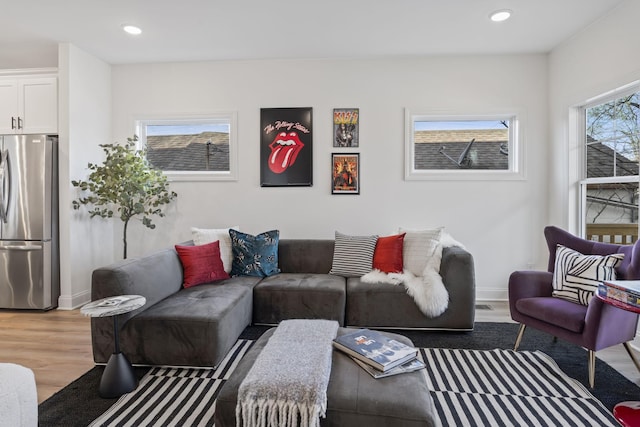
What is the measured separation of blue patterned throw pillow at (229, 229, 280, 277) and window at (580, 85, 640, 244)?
3177 mm

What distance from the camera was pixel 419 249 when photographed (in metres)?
3.24

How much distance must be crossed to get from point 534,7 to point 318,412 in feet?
11.4

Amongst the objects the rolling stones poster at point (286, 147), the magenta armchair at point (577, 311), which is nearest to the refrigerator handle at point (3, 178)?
the rolling stones poster at point (286, 147)

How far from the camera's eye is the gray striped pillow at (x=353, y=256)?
10.9ft

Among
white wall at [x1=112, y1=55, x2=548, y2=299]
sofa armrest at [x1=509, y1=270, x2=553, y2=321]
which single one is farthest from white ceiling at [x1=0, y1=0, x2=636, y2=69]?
sofa armrest at [x1=509, y1=270, x2=553, y2=321]

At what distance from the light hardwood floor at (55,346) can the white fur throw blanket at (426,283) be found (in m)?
0.74

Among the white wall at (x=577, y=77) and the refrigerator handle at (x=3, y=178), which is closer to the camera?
the white wall at (x=577, y=77)

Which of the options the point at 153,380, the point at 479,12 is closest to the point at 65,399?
the point at 153,380

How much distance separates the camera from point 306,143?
4008mm

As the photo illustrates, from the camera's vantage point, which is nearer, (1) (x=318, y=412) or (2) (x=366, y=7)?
(1) (x=318, y=412)

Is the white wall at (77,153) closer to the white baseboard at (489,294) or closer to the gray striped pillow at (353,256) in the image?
the gray striped pillow at (353,256)

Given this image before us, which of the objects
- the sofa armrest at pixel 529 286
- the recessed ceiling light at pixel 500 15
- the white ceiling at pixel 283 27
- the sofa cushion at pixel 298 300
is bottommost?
the sofa cushion at pixel 298 300

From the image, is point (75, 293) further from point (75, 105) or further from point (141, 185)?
point (75, 105)

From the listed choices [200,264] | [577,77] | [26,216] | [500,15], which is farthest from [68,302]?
[577,77]
